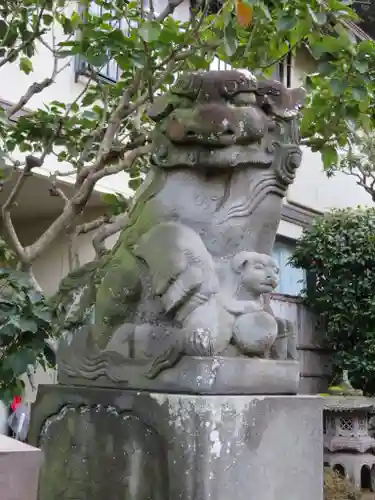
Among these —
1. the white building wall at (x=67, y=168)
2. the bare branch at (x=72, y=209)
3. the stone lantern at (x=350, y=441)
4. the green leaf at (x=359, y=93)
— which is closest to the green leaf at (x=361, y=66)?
the green leaf at (x=359, y=93)

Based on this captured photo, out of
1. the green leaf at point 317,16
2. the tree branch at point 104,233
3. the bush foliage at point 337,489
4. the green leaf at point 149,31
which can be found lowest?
the bush foliage at point 337,489

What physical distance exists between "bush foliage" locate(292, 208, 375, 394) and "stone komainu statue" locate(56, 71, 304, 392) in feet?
20.0

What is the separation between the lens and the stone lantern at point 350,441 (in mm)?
6973

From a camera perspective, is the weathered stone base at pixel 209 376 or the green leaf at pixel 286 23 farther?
the green leaf at pixel 286 23

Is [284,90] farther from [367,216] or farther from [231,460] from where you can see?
[367,216]

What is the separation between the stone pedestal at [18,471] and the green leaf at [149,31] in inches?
98.9

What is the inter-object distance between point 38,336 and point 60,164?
4.17m

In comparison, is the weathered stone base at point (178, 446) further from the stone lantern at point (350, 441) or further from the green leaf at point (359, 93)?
the stone lantern at point (350, 441)

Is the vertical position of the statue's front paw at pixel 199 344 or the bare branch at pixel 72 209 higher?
the bare branch at pixel 72 209

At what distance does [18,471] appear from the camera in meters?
1.67

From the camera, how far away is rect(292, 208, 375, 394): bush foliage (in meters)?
9.08

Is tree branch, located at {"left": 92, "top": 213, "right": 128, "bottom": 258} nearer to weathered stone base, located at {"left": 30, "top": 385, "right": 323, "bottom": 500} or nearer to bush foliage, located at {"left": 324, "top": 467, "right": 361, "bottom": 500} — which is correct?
weathered stone base, located at {"left": 30, "top": 385, "right": 323, "bottom": 500}

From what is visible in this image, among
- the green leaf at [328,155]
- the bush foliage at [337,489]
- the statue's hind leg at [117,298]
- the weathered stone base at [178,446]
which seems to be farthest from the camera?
the bush foliage at [337,489]

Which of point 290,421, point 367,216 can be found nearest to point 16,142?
point 290,421
